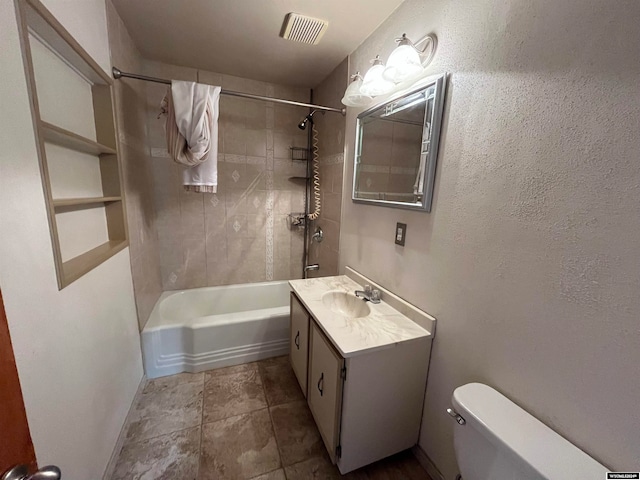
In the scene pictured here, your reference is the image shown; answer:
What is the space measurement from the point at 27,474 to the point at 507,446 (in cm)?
110

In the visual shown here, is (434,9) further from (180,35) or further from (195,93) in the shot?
(180,35)

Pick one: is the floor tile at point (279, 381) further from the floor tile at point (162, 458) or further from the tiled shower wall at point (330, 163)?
the tiled shower wall at point (330, 163)

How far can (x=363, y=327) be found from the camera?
48.5 inches

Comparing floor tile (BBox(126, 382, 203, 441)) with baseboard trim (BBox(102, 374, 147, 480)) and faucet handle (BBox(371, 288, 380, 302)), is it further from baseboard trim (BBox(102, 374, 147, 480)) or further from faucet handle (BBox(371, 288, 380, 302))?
faucet handle (BBox(371, 288, 380, 302))

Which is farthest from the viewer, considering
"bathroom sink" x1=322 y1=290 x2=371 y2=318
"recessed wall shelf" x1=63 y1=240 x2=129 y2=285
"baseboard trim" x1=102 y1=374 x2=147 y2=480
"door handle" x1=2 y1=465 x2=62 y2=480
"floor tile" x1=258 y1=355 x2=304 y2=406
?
"floor tile" x1=258 y1=355 x2=304 y2=406

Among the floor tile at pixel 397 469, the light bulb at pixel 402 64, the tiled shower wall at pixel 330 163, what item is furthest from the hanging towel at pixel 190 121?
the floor tile at pixel 397 469

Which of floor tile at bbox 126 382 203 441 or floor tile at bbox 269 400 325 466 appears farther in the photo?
floor tile at bbox 126 382 203 441

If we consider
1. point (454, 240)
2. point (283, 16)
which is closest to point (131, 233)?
point (283, 16)

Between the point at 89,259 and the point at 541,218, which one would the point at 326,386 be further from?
the point at 89,259

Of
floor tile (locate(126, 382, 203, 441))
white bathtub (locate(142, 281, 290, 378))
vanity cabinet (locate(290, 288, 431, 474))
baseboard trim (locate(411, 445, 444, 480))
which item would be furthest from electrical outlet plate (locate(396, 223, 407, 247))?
floor tile (locate(126, 382, 203, 441))

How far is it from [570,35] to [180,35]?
6.87 ft

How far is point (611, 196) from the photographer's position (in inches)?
25.7

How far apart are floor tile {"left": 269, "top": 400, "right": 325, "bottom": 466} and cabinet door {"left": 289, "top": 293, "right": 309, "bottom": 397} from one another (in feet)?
0.46

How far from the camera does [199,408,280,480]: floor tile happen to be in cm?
125
